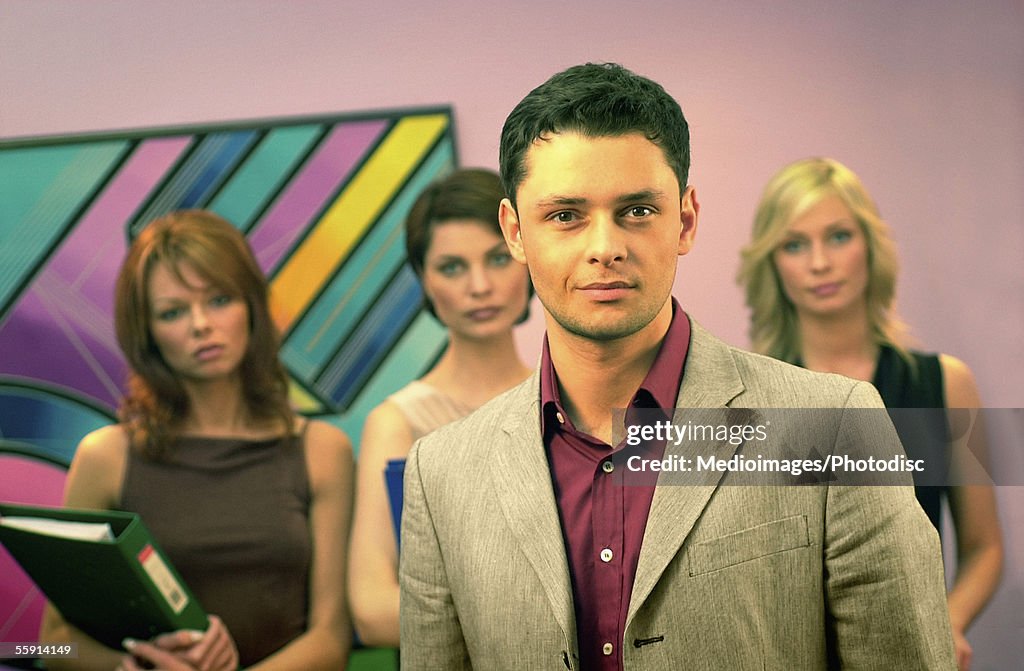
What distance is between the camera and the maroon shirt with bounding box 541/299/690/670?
1.57 m

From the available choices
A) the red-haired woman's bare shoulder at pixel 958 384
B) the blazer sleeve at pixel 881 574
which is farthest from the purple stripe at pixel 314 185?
the blazer sleeve at pixel 881 574

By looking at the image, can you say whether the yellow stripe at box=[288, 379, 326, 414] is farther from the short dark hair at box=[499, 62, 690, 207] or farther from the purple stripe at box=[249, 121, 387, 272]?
the short dark hair at box=[499, 62, 690, 207]

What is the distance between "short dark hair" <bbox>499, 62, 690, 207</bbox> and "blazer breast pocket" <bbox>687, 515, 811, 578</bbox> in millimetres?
530

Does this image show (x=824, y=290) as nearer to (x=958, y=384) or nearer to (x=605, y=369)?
(x=958, y=384)

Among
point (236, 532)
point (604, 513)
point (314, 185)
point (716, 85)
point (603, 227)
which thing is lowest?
point (604, 513)

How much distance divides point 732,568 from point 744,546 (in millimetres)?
36

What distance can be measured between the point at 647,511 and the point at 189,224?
5.65ft

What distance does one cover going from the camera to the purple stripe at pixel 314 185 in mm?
2848

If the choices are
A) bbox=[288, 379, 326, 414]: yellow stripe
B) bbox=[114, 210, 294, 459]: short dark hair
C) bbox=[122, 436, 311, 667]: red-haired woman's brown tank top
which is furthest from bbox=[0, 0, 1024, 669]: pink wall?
bbox=[122, 436, 311, 667]: red-haired woman's brown tank top

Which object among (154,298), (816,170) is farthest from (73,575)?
(816,170)

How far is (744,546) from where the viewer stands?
1.52 metres

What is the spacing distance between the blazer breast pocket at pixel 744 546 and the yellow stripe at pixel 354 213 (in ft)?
5.23

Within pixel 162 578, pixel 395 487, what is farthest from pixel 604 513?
pixel 162 578

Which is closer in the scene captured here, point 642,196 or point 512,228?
point 642,196
